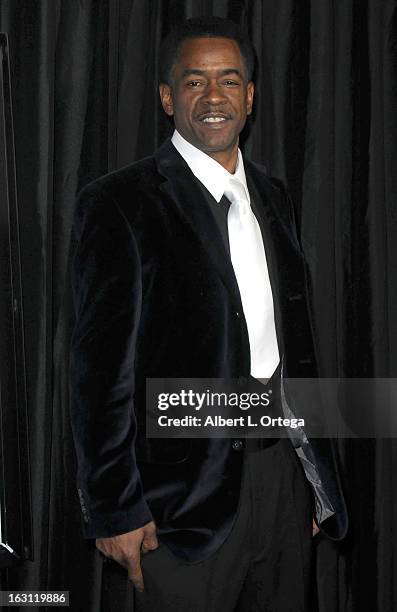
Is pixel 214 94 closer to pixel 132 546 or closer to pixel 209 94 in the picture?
pixel 209 94

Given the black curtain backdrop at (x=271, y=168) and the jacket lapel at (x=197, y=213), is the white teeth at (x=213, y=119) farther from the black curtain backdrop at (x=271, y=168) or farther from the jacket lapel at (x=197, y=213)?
the black curtain backdrop at (x=271, y=168)

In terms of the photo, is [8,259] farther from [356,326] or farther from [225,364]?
[356,326]

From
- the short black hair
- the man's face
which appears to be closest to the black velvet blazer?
the man's face

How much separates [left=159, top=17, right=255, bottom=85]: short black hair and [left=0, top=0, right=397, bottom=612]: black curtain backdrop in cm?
31

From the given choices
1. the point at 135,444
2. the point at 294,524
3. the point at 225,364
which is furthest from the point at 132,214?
the point at 294,524

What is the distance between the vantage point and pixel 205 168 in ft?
4.81

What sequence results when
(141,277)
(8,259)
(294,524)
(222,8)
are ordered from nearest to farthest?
(141,277) → (294,524) → (8,259) → (222,8)

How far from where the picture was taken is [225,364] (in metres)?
1.38

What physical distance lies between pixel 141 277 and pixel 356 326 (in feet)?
2.70

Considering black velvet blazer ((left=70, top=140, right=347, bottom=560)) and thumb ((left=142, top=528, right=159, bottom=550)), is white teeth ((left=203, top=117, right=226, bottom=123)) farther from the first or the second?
thumb ((left=142, top=528, right=159, bottom=550))

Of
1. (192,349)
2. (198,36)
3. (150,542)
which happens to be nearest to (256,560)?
(150,542)

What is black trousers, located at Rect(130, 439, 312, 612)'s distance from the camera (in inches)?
52.8

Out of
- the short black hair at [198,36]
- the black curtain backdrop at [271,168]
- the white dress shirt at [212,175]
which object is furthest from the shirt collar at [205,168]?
the black curtain backdrop at [271,168]

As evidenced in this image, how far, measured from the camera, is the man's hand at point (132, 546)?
128 centimetres
